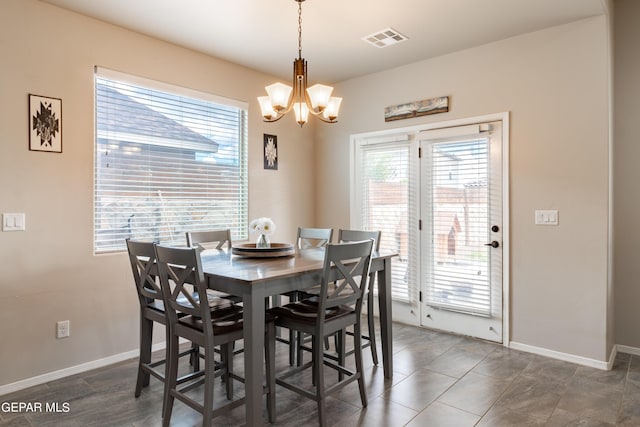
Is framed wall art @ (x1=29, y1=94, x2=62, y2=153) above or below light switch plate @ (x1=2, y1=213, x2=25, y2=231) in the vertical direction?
above

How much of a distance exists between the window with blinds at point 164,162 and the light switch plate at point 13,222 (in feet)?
1.58

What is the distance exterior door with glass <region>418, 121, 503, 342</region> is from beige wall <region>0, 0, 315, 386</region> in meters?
2.64

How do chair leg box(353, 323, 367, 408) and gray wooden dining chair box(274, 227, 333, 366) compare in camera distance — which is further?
gray wooden dining chair box(274, 227, 333, 366)

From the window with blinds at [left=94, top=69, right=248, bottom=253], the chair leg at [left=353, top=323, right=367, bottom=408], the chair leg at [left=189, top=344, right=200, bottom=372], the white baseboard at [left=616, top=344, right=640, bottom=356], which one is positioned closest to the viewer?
the chair leg at [left=353, top=323, right=367, bottom=408]

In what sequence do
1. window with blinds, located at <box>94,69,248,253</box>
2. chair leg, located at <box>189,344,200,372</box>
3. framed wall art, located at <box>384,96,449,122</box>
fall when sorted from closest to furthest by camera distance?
chair leg, located at <box>189,344,200,372</box> < window with blinds, located at <box>94,69,248,253</box> < framed wall art, located at <box>384,96,449,122</box>

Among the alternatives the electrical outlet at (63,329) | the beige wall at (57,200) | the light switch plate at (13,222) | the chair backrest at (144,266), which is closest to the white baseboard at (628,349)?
the chair backrest at (144,266)

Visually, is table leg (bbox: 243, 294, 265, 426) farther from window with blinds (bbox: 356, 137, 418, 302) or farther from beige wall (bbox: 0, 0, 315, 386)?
window with blinds (bbox: 356, 137, 418, 302)

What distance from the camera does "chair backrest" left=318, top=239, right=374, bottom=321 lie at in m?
2.15

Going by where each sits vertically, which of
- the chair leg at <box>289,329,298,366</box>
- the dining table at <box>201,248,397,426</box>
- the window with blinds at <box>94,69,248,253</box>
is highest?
the window with blinds at <box>94,69,248,253</box>

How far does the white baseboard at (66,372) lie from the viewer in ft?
8.66

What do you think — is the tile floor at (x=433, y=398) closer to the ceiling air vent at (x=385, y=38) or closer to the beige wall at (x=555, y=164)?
the beige wall at (x=555, y=164)

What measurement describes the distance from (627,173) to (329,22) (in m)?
2.76

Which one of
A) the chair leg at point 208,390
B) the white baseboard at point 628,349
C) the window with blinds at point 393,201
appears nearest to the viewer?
the chair leg at point 208,390

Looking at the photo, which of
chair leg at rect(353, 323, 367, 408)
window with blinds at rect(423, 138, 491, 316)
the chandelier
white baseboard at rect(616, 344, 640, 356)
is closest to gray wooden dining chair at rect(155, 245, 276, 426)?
chair leg at rect(353, 323, 367, 408)
